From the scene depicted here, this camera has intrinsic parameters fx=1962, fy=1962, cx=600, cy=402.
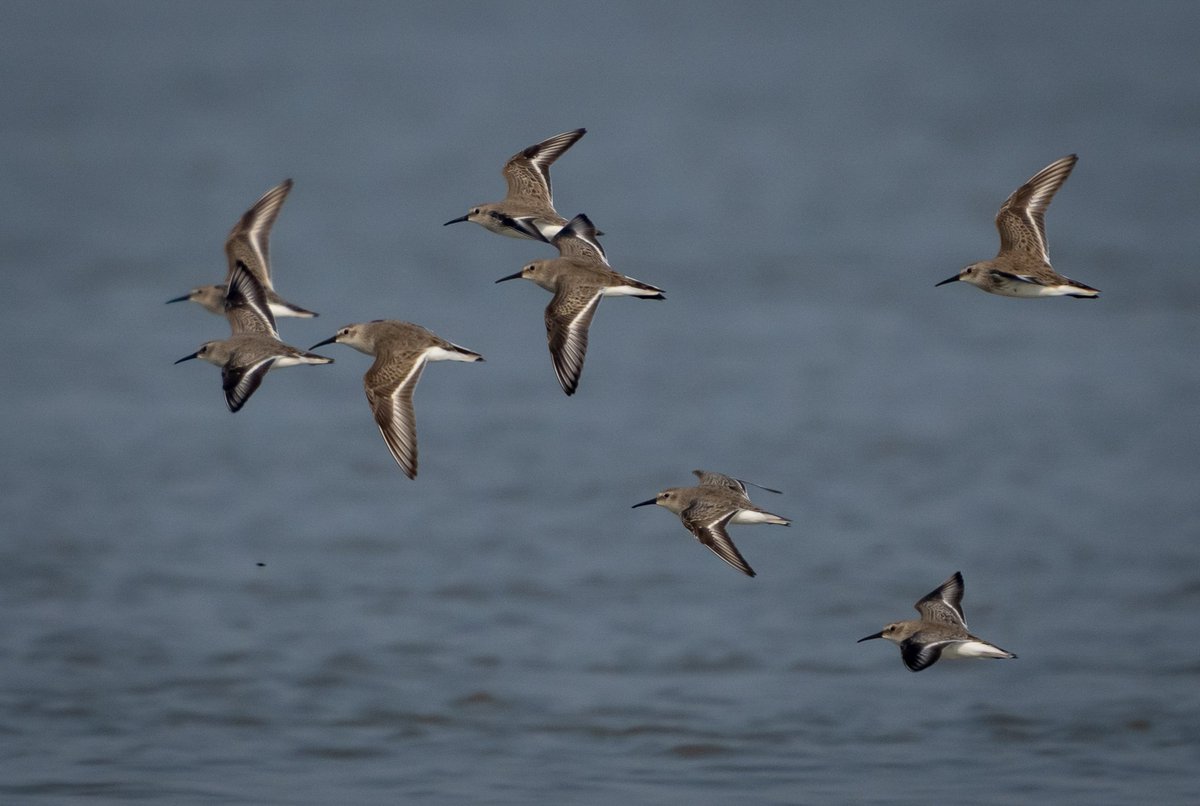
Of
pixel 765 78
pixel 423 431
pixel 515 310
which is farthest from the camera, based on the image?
pixel 765 78

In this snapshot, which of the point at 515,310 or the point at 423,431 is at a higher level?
the point at 515,310

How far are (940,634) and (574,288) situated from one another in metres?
2.41

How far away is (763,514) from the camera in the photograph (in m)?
9.01

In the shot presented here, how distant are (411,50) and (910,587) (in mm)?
23042

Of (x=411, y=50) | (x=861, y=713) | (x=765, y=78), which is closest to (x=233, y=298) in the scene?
(x=861, y=713)

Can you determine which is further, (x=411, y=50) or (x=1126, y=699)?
(x=411, y=50)

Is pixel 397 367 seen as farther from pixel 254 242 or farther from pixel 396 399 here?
pixel 254 242

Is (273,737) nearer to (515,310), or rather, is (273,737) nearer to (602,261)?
(602,261)

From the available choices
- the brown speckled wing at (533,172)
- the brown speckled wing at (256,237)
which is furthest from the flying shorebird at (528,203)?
the brown speckled wing at (256,237)

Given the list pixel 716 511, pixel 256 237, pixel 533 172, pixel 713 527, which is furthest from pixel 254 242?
pixel 713 527

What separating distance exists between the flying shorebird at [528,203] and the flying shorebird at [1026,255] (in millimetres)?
2246

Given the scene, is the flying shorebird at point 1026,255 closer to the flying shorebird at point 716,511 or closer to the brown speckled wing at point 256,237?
the flying shorebird at point 716,511

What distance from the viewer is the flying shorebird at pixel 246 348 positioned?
364 inches

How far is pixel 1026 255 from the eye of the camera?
33.2 ft
